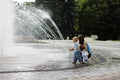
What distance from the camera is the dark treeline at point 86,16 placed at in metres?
72.2

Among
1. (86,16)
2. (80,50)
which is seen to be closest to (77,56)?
(80,50)

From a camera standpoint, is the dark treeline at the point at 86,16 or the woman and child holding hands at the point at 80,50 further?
the dark treeline at the point at 86,16

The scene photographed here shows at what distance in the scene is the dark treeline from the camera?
72250 millimetres

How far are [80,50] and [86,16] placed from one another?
61.0 metres

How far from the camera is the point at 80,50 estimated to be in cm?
1725

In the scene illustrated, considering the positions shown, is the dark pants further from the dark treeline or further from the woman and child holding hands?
the dark treeline

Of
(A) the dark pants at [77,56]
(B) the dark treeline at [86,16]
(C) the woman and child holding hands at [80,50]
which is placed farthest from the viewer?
(B) the dark treeline at [86,16]

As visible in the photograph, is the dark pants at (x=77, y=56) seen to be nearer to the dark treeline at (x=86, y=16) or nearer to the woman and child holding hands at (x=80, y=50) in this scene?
the woman and child holding hands at (x=80, y=50)

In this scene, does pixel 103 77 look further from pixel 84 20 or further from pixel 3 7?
pixel 84 20

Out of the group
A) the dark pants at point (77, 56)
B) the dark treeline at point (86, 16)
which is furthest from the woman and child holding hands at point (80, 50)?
the dark treeline at point (86, 16)

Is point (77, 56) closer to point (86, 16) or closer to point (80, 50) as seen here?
point (80, 50)

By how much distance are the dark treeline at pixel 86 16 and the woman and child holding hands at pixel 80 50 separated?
53101 mm

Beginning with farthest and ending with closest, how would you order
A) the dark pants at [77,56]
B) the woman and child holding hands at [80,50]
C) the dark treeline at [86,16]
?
the dark treeline at [86,16]
the dark pants at [77,56]
the woman and child holding hands at [80,50]

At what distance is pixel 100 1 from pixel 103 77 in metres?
66.3
